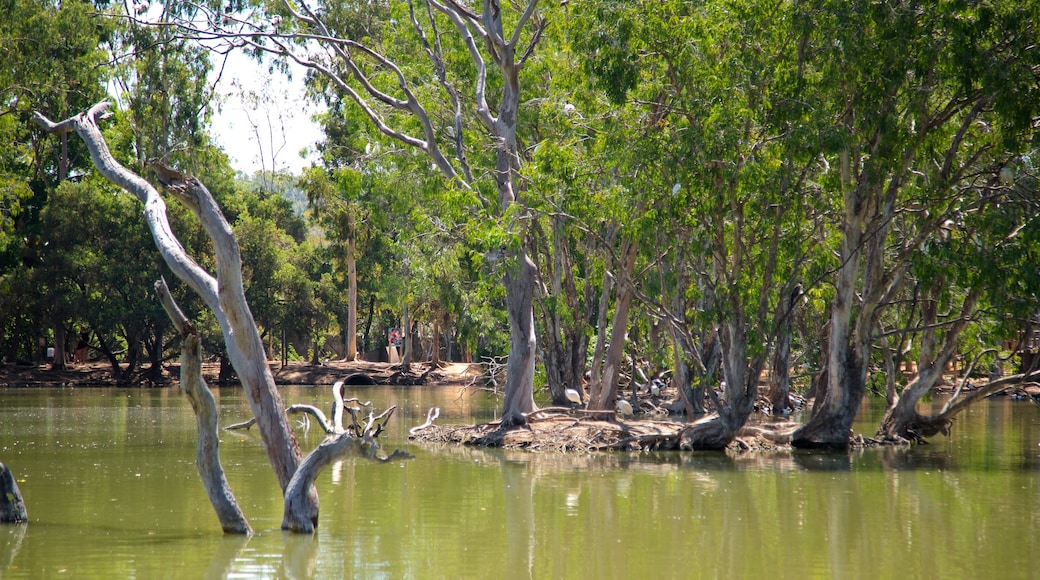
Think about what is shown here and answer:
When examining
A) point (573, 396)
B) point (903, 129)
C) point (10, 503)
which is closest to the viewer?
point (10, 503)

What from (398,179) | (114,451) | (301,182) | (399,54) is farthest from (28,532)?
(301,182)

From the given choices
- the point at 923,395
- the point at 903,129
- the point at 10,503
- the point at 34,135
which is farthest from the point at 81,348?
the point at 903,129

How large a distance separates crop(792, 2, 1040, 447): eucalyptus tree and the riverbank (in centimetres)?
2800

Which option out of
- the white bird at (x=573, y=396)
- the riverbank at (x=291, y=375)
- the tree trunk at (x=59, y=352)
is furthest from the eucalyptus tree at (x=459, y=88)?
the tree trunk at (x=59, y=352)

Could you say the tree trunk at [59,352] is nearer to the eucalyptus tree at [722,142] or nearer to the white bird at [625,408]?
the white bird at [625,408]

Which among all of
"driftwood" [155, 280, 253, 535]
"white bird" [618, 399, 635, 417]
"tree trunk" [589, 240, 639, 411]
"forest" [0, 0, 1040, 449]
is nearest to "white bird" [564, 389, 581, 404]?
"forest" [0, 0, 1040, 449]

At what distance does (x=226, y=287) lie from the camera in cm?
1031

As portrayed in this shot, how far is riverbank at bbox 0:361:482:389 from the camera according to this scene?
1886 inches

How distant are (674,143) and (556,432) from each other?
632 cm

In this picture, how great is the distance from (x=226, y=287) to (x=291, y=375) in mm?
43928

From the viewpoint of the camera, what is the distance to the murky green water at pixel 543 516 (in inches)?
395

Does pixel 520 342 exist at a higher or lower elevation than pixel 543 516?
higher

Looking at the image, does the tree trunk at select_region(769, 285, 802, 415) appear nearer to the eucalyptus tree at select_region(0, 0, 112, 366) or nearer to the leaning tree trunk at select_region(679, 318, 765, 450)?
the leaning tree trunk at select_region(679, 318, 765, 450)

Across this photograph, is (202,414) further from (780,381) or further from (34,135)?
(34,135)
